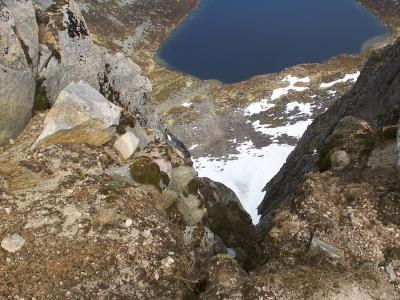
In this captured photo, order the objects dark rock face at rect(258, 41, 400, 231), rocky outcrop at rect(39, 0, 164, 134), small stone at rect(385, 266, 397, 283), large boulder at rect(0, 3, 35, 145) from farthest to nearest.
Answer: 1. dark rock face at rect(258, 41, 400, 231)
2. rocky outcrop at rect(39, 0, 164, 134)
3. large boulder at rect(0, 3, 35, 145)
4. small stone at rect(385, 266, 397, 283)

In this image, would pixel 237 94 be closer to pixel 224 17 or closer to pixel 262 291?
pixel 224 17

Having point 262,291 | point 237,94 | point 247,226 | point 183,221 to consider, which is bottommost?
point 237,94

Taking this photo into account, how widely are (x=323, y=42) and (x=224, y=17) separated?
34.5 meters

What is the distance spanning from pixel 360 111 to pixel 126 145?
18568 mm

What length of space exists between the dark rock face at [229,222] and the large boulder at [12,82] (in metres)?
8.66

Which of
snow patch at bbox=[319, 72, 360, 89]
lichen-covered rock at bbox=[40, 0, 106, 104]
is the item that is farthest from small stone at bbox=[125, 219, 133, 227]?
snow patch at bbox=[319, 72, 360, 89]

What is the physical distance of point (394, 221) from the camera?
16203mm

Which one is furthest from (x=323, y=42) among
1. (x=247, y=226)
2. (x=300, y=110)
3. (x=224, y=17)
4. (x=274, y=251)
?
(x=274, y=251)

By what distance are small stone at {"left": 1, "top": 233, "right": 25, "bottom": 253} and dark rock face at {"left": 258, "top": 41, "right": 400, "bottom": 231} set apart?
14.3 metres

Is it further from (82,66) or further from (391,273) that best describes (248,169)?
(391,273)

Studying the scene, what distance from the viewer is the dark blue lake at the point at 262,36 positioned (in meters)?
116

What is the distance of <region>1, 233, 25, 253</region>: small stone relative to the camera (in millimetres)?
15414

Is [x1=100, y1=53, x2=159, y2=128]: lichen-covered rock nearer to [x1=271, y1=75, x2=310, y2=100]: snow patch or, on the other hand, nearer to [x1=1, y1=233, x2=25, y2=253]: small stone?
[x1=1, y1=233, x2=25, y2=253]: small stone

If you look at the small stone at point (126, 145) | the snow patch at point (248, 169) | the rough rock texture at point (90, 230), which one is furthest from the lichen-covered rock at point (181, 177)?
the snow patch at point (248, 169)
